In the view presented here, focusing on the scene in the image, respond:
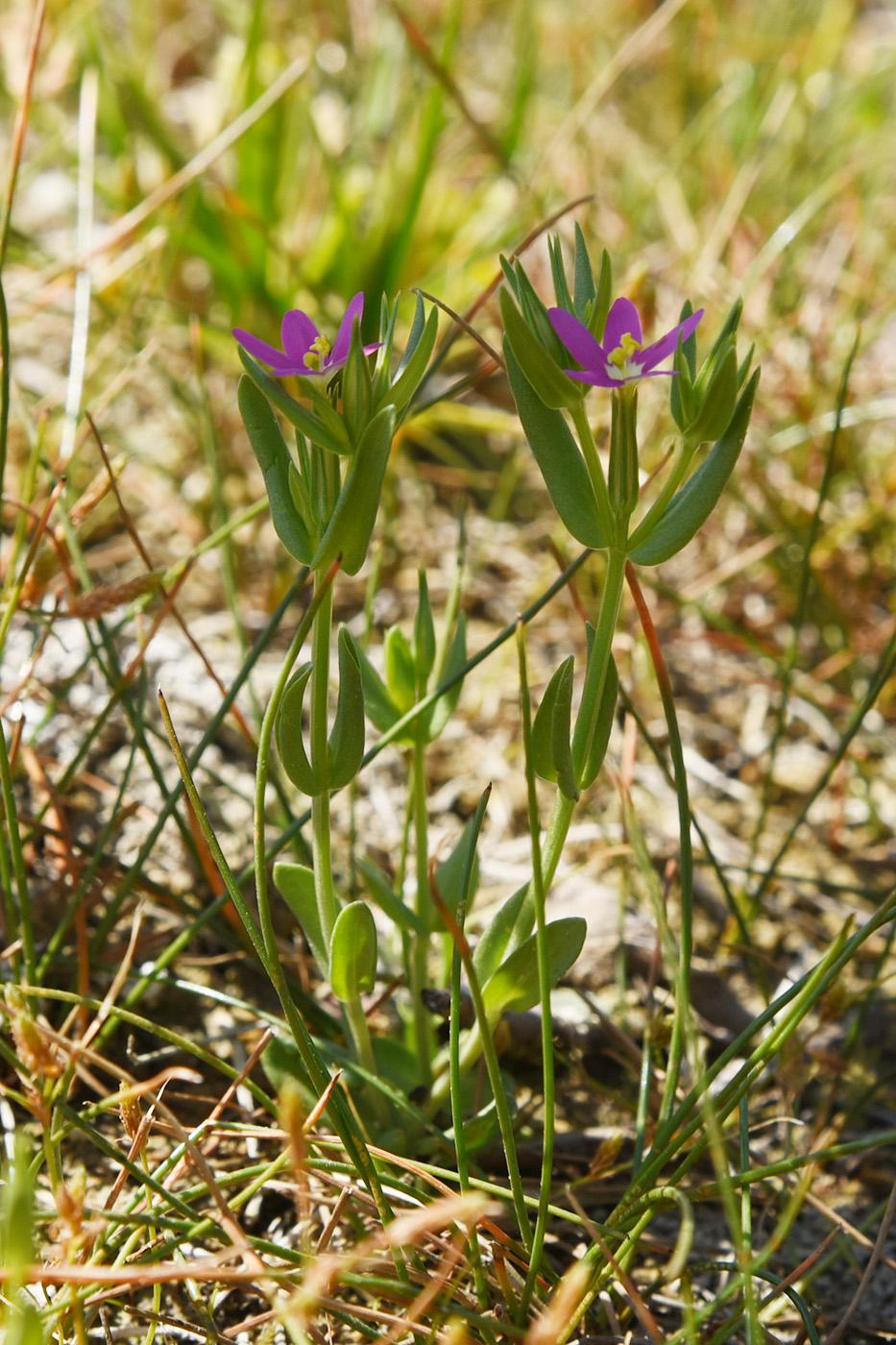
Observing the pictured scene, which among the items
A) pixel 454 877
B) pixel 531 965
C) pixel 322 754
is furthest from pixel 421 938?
pixel 322 754

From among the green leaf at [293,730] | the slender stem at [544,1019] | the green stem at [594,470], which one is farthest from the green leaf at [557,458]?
the green leaf at [293,730]

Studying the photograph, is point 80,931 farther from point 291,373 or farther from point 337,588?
point 337,588

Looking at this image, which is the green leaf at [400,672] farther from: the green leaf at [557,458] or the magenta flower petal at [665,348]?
the magenta flower petal at [665,348]

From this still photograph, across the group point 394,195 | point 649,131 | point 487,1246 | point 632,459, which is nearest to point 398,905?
point 487,1246

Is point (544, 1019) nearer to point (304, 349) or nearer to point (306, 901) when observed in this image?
point (306, 901)

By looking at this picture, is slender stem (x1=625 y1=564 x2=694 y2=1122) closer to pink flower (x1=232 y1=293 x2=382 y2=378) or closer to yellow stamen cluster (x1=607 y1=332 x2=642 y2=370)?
yellow stamen cluster (x1=607 y1=332 x2=642 y2=370)

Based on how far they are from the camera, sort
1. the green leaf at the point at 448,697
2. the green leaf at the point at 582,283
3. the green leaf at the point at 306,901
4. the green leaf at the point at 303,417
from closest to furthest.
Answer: the green leaf at the point at 303,417 < the green leaf at the point at 582,283 < the green leaf at the point at 306,901 < the green leaf at the point at 448,697
